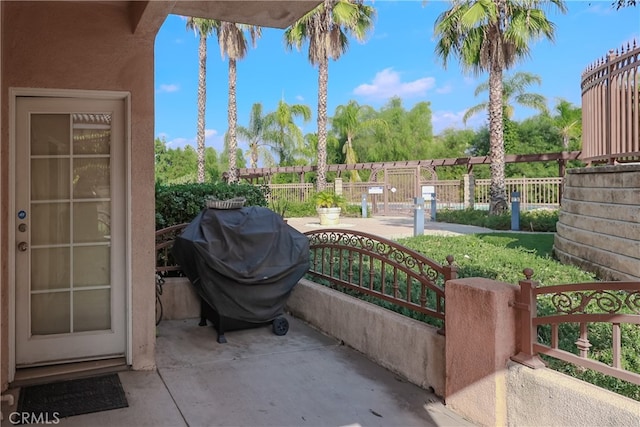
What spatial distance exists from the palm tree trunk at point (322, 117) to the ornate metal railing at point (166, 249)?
16.2m

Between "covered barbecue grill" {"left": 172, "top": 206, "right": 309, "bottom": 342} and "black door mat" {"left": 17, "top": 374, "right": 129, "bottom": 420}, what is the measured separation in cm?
130

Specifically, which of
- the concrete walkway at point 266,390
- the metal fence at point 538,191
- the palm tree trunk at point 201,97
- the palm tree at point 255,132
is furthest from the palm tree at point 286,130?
the concrete walkway at point 266,390

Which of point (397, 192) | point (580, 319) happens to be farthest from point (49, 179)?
point (397, 192)

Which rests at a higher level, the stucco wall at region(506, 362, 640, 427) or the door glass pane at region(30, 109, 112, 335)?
the door glass pane at region(30, 109, 112, 335)

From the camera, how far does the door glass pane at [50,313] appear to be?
400 cm

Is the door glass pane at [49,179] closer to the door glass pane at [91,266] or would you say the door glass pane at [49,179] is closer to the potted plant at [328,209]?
the door glass pane at [91,266]

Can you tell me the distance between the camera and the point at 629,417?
2312 mm

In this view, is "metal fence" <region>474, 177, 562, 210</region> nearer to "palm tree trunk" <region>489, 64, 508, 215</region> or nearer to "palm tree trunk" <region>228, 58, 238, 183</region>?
"palm tree trunk" <region>489, 64, 508, 215</region>

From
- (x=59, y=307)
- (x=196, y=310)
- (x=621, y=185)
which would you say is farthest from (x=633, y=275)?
(x=59, y=307)

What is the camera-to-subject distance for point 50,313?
13.3 feet

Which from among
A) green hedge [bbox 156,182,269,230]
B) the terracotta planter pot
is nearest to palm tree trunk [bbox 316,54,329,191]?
the terracotta planter pot

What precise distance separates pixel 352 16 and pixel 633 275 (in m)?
17.3

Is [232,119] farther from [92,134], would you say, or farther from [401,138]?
[401,138]

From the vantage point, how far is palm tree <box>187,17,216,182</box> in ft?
72.0
